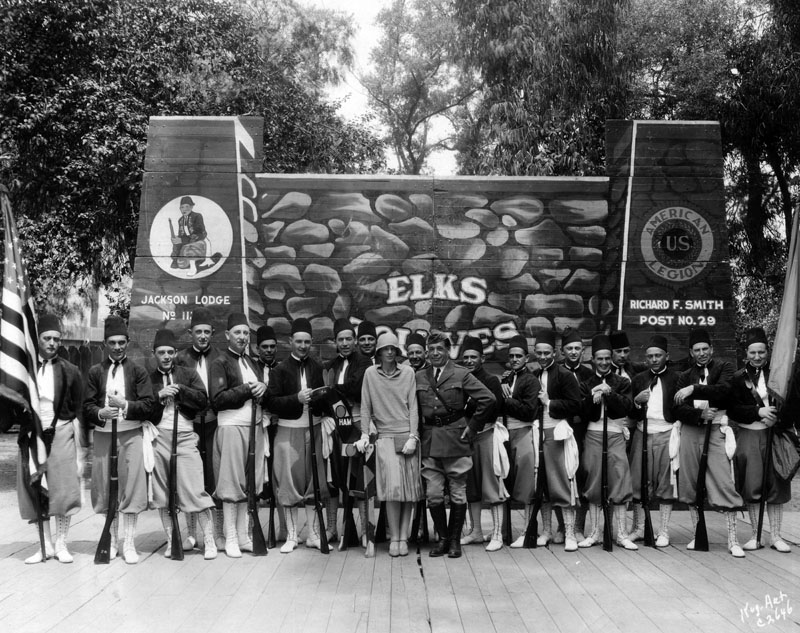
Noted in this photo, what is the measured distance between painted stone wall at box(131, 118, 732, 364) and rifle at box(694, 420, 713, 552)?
2763 millimetres

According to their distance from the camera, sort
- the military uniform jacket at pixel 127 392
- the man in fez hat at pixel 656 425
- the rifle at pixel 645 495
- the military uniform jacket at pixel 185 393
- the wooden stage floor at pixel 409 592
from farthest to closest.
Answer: the man in fez hat at pixel 656 425 → the rifle at pixel 645 495 → the military uniform jacket at pixel 185 393 → the military uniform jacket at pixel 127 392 → the wooden stage floor at pixel 409 592

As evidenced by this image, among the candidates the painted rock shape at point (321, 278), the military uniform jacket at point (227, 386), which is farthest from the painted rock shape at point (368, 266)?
the military uniform jacket at point (227, 386)

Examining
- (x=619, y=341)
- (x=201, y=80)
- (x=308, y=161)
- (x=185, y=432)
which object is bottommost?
(x=185, y=432)

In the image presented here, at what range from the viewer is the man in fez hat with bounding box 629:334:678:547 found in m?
8.43

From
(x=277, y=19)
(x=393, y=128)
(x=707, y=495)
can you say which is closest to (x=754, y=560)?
(x=707, y=495)

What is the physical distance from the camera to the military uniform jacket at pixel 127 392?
7.77 meters

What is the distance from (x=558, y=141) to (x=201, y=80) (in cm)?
712

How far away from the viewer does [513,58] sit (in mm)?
17516

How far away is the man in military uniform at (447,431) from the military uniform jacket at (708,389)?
1.79 m

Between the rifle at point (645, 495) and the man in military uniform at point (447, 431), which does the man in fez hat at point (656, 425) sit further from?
the man in military uniform at point (447, 431)

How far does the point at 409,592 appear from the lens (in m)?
6.63

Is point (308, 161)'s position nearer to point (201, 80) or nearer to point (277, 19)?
point (201, 80)

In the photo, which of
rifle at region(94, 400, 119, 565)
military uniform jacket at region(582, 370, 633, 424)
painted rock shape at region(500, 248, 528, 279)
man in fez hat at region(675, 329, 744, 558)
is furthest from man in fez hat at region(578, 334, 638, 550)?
rifle at region(94, 400, 119, 565)

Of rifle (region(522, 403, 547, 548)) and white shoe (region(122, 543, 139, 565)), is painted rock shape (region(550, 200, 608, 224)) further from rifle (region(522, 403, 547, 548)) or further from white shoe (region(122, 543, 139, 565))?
white shoe (region(122, 543, 139, 565))
